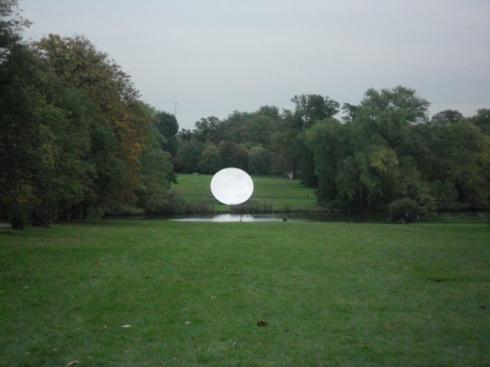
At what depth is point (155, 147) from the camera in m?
62.0

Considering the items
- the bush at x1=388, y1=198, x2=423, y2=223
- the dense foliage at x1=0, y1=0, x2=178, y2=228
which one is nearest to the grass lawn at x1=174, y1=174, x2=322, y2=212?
the bush at x1=388, y1=198, x2=423, y2=223

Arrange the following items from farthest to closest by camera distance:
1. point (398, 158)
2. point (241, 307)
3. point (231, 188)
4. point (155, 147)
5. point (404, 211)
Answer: point (398, 158) → point (155, 147) → point (231, 188) → point (404, 211) → point (241, 307)

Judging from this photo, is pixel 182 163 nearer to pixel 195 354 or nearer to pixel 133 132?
pixel 133 132

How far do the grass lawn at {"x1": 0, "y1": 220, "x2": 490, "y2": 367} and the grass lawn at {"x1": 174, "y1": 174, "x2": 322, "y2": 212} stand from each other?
54.1 metres

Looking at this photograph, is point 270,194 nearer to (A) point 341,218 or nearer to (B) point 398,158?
(B) point 398,158

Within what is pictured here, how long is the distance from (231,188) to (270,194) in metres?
32.2

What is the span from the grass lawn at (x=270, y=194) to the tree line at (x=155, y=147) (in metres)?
3.46

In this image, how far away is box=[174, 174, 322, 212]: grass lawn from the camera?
74812mm

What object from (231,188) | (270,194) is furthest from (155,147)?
(270,194)

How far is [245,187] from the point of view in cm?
5834

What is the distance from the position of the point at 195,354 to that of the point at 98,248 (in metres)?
13.4

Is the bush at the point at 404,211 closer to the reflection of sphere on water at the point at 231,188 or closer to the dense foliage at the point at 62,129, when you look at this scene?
the reflection of sphere on water at the point at 231,188

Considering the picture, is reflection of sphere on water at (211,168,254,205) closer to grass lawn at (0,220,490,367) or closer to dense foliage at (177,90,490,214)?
dense foliage at (177,90,490,214)

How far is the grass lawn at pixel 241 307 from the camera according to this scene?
8.18 metres
